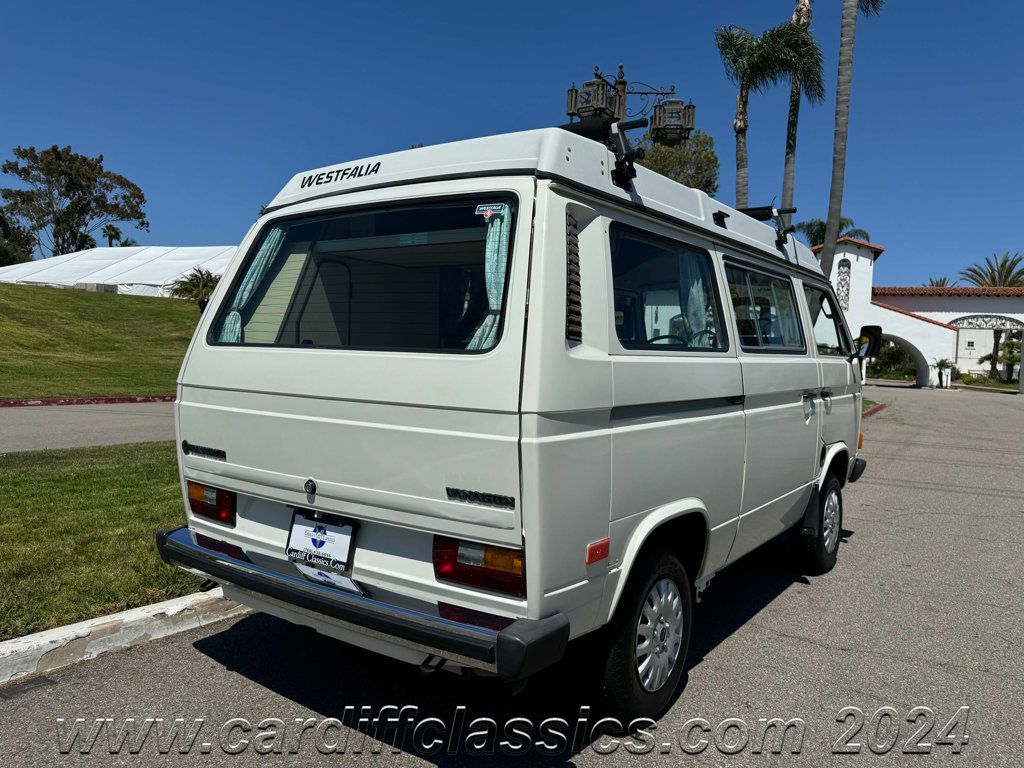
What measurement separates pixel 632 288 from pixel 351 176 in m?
1.38

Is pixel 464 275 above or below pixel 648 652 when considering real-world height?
above

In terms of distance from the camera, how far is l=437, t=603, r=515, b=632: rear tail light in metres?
2.70

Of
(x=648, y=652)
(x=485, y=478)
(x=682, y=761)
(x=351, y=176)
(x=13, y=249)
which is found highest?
(x=13, y=249)

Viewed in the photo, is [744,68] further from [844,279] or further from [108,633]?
[844,279]

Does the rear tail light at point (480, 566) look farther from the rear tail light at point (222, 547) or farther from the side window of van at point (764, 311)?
the side window of van at point (764, 311)

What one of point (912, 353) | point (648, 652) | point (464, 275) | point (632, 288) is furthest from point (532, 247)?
point (912, 353)

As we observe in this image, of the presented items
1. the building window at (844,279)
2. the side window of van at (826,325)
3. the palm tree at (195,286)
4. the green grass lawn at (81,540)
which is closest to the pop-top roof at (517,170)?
the side window of van at (826,325)

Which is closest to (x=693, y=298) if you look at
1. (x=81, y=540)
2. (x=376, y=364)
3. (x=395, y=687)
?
(x=376, y=364)

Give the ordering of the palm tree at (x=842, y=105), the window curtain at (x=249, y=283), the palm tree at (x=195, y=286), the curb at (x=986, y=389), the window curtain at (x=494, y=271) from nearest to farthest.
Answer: the window curtain at (x=494, y=271)
the window curtain at (x=249, y=283)
the palm tree at (x=842, y=105)
the curb at (x=986, y=389)
the palm tree at (x=195, y=286)

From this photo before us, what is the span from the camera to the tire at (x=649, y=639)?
125 inches

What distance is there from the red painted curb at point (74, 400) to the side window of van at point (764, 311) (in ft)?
52.5

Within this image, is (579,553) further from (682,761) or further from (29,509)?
(29,509)

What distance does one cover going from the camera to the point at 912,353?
1623 inches

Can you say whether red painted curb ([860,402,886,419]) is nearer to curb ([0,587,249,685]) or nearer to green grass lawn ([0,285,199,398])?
green grass lawn ([0,285,199,398])
